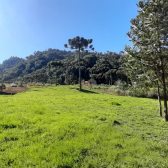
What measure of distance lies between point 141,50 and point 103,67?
75616 mm

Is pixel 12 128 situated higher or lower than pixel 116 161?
higher

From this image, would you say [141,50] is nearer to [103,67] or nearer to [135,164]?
[135,164]

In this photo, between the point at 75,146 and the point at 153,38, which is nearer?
the point at 75,146

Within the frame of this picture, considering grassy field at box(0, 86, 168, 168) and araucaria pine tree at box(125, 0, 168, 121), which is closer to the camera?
grassy field at box(0, 86, 168, 168)

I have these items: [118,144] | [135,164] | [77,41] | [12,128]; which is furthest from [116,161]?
[77,41]

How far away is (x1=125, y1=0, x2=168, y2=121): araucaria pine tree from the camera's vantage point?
10070 millimetres

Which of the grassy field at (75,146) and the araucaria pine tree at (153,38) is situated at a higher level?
the araucaria pine tree at (153,38)

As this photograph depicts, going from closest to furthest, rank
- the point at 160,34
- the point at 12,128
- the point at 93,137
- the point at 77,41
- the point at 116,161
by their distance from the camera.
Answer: the point at 116,161
the point at 93,137
the point at 12,128
the point at 160,34
the point at 77,41

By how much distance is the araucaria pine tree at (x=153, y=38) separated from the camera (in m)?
10.1

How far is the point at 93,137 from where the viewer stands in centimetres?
678

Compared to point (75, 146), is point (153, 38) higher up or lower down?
higher up

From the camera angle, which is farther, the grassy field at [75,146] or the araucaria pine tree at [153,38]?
the araucaria pine tree at [153,38]

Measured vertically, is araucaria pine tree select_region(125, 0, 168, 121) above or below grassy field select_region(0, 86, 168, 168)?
above

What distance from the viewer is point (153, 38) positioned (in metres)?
9.79
